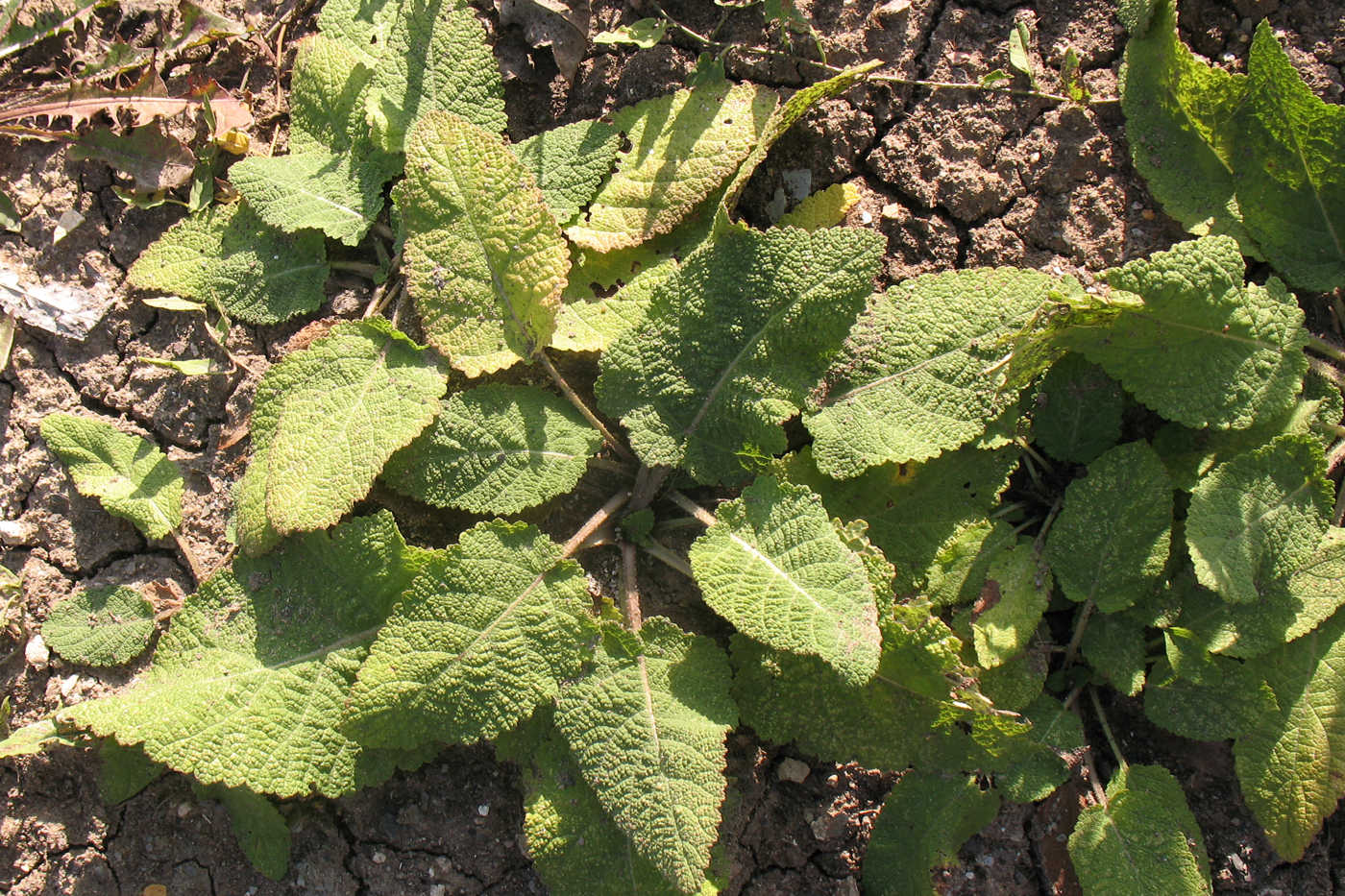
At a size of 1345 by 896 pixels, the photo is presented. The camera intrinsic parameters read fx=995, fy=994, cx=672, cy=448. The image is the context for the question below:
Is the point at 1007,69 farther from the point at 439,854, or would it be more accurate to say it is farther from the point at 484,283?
the point at 439,854

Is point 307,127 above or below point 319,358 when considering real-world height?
above

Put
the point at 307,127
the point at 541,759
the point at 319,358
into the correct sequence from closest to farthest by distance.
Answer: the point at 541,759 < the point at 319,358 < the point at 307,127

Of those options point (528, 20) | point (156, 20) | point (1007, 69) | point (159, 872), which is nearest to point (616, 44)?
point (528, 20)

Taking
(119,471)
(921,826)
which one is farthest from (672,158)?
(921,826)

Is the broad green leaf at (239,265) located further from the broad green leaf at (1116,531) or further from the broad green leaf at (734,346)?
the broad green leaf at (1116,531)

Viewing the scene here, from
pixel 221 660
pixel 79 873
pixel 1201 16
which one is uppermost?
pixel 1201 16

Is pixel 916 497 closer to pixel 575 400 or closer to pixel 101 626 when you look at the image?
pixel 575 400

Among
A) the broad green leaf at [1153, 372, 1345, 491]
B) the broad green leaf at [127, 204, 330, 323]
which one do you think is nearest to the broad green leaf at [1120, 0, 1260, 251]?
the broad green leaf at [1153, 372, 1345, 491]
